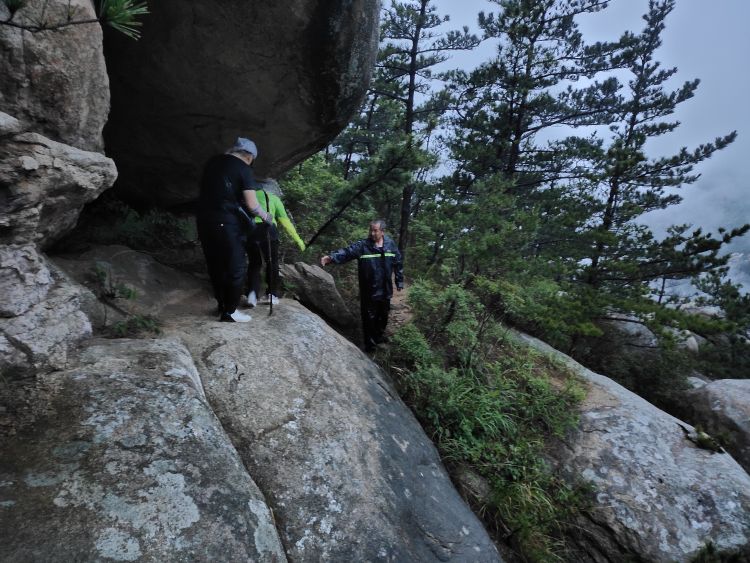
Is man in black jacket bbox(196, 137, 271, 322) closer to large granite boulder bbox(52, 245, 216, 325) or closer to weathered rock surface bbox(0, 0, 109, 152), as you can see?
large granite boulder bbox(52, 245, 216, 325)

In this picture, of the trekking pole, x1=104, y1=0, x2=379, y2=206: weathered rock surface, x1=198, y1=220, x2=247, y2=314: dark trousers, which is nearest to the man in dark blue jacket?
the trekking pole

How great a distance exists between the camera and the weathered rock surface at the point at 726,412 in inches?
322

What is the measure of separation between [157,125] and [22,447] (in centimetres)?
501

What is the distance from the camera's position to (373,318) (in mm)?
6609

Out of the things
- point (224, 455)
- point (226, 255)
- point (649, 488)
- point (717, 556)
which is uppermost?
point (226, 255)

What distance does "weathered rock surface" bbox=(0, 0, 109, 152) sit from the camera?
316 cm

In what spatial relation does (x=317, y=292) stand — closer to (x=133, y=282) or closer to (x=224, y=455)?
(x=133, y=282)

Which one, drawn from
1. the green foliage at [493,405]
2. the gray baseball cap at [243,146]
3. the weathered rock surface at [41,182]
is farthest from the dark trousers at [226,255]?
the green foliage at [493,405]

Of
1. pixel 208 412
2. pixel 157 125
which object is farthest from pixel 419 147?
pixel 208 412

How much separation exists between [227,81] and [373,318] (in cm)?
411

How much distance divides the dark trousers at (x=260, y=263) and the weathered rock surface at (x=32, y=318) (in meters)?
2.35

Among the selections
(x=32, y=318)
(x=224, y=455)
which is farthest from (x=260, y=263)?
(x=224, y=455)

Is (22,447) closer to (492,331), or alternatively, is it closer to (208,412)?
(208,412)

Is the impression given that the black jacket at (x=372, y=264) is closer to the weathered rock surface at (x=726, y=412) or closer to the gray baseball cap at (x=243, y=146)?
the gray baseball cap at (x=243, y=146)
